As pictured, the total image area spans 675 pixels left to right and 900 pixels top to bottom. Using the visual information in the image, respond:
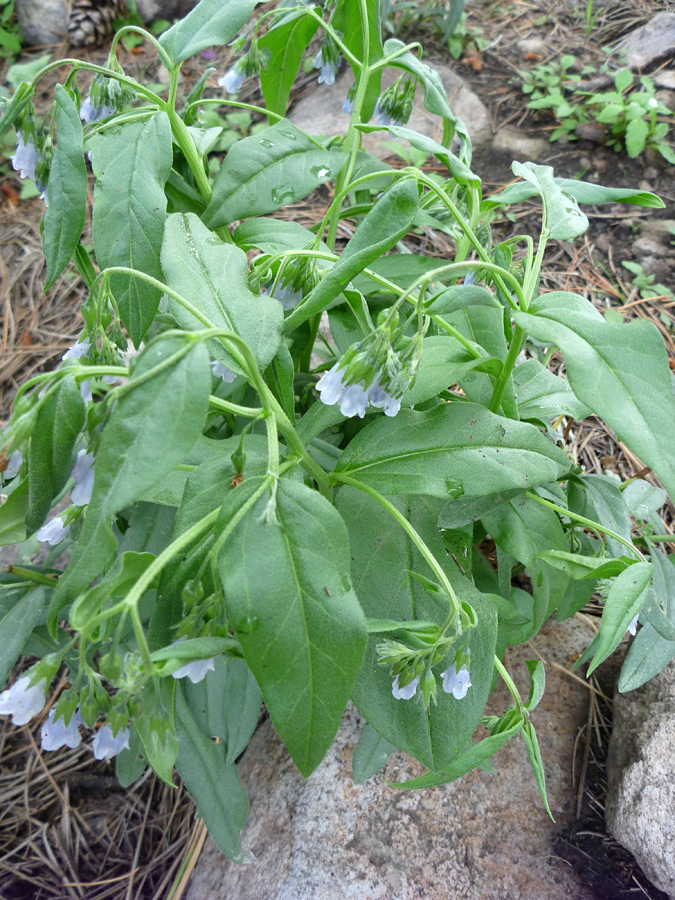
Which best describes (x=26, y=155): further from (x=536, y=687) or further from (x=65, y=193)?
(x=536, y=687)

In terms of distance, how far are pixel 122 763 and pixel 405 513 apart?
3.00 feet

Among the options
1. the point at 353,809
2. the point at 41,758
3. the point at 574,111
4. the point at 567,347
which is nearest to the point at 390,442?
the point at 567,347

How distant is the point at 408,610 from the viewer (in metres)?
1.19

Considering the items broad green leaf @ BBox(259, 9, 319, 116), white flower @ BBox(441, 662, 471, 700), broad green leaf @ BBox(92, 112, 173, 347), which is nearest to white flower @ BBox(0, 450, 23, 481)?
broad green leaf @ BBox(92, 112, 173, 347)

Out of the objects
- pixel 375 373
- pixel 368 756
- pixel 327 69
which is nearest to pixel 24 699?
pixel 375 373

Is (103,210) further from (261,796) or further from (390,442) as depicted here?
(261,796)

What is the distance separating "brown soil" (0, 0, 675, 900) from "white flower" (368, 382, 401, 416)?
1088mm

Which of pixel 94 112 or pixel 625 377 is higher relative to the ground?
pixel 94 112

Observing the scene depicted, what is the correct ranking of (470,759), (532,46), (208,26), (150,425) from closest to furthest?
(150,425), (470,759), (208,26), (532,46)

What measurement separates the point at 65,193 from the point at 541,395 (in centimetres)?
104

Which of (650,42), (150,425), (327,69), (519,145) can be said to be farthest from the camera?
(650,42)

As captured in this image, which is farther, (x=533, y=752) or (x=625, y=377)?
(x=533, y=752)

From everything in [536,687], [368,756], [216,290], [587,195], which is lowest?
[368,756]

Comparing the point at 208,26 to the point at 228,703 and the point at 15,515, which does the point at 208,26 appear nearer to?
the point at 15,515
